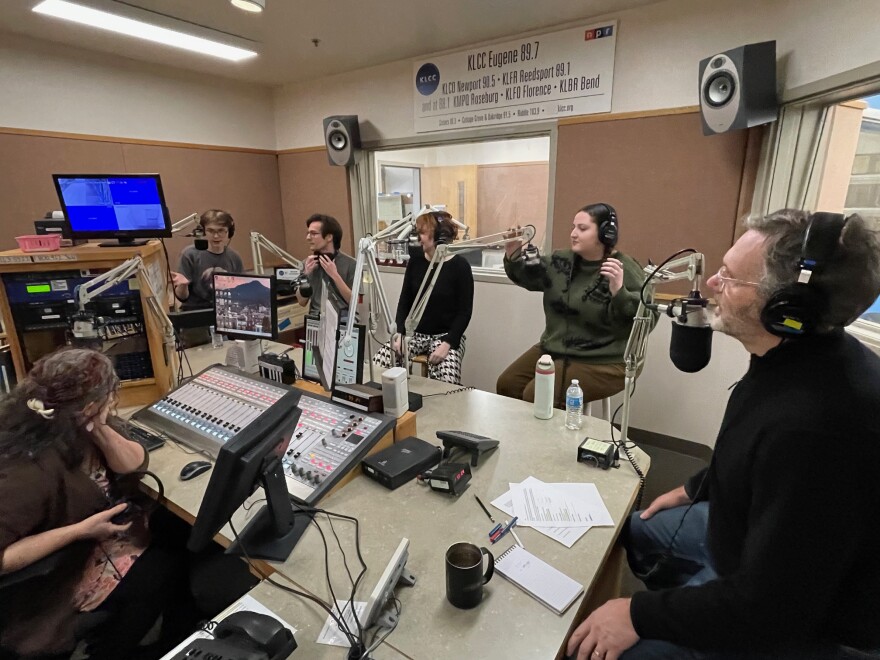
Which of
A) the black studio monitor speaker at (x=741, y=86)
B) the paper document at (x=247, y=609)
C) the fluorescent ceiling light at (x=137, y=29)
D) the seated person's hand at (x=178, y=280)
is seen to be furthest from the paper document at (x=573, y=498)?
the fluorescent ceiling light at (x=137, y=29)

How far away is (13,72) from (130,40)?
0.80 m

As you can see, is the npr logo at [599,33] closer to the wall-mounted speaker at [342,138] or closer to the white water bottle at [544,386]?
the wall-mounted speaker at [342,138]

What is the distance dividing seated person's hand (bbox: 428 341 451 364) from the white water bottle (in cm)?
109

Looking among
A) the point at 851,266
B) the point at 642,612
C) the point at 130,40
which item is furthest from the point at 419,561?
the point at 130,40

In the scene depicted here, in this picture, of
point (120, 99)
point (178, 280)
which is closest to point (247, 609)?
point (178, 280)

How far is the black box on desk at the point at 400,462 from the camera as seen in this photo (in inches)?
→ 51.1

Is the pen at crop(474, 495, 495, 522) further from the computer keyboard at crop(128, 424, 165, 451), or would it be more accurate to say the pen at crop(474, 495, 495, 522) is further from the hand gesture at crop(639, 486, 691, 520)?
the computer keyboard at crop(128, 424, 165, 451)

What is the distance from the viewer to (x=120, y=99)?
3658 mm

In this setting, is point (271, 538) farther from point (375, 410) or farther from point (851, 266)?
point (851, 266)

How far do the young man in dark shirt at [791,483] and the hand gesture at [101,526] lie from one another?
47.2 inches

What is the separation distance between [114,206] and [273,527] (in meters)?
1.62

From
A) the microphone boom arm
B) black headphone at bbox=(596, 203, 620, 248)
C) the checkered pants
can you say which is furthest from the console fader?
black headphone at bbox=(596, 203, 620, 248)

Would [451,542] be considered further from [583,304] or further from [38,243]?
[38,243]

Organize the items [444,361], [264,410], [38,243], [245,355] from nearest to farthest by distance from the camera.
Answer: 1. [264,410]
2. [38,243]
3. [245,355]
4. [444,361]
